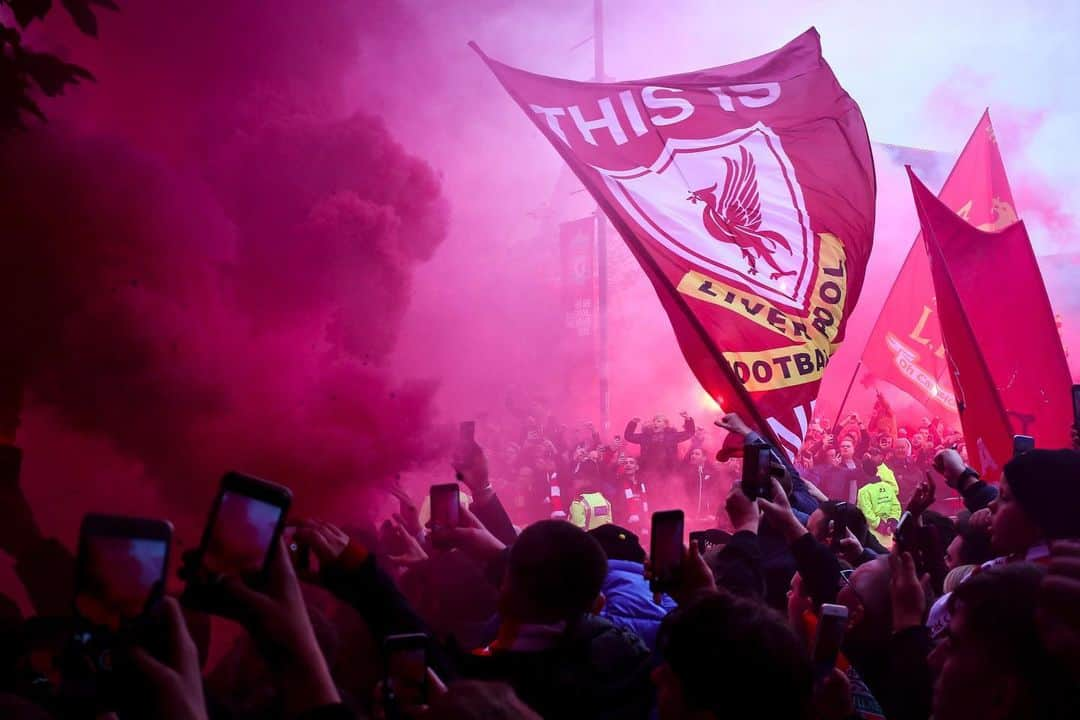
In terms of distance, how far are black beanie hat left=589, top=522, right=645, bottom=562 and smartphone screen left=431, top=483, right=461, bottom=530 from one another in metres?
0.67

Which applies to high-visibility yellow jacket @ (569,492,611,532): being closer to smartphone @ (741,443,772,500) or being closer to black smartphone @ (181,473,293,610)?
smartphone @ (741,443,772,500)

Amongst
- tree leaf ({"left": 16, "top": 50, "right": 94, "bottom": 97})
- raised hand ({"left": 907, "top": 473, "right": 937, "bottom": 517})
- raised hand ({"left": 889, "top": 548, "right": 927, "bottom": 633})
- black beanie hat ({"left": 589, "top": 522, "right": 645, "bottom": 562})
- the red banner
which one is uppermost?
the red banner

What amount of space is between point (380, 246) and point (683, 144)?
2130 mm

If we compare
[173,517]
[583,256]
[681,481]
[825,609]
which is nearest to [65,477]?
[173,517]

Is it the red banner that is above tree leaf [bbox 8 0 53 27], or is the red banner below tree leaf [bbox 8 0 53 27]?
above

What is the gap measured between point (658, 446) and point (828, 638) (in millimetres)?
11061

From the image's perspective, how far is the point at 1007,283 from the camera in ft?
20.6

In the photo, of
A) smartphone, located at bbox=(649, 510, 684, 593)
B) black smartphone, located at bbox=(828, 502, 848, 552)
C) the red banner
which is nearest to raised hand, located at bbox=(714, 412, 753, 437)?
black smartphone, located at bbox=(828, 502, 848, 552)

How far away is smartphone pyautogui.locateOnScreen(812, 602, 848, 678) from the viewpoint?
2211 mm

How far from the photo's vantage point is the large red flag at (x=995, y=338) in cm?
527

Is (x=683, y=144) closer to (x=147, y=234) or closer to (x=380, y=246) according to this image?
(x=380, y=246)

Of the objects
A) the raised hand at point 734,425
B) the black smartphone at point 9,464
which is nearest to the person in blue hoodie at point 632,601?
the raised hand at point 734,425

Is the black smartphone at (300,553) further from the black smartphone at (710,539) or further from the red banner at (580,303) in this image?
the red banner at (580,303)

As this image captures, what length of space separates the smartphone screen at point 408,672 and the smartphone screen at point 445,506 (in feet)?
4.01
